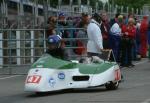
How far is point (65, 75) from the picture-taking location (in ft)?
45.6

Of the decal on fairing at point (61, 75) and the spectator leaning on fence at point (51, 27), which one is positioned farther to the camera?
the spectator leaning on fence at point (51, 27)

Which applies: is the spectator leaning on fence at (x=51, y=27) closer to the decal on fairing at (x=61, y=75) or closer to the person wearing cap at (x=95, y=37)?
the person wearing cap at (x=95, y=37)

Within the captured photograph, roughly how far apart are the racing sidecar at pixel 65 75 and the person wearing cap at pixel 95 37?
1.38 m

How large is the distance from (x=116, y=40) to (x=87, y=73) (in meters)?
8.49

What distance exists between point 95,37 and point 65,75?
225cm

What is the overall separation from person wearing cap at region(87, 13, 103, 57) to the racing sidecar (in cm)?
138

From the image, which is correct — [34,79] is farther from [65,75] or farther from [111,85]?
[111,85]

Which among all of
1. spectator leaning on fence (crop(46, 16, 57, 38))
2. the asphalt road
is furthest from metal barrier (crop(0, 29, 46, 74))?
the asphalt road

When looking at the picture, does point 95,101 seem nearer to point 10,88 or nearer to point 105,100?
point 105,100

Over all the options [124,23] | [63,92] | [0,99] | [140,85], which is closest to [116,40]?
[124,23]

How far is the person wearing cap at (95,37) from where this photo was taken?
15703 millimetres

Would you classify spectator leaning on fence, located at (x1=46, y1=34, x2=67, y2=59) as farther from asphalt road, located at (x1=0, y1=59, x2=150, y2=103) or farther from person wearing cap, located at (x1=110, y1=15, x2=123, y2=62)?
person wearing cap, located at (x1=110, y1=15, x2=123, y2=62)

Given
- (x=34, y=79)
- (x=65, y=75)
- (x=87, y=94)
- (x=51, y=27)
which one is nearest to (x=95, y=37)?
(x=65, y=75)

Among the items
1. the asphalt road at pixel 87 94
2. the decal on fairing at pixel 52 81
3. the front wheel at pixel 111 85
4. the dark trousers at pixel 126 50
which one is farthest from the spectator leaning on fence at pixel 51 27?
the decal on fairing at pixel 52 81
